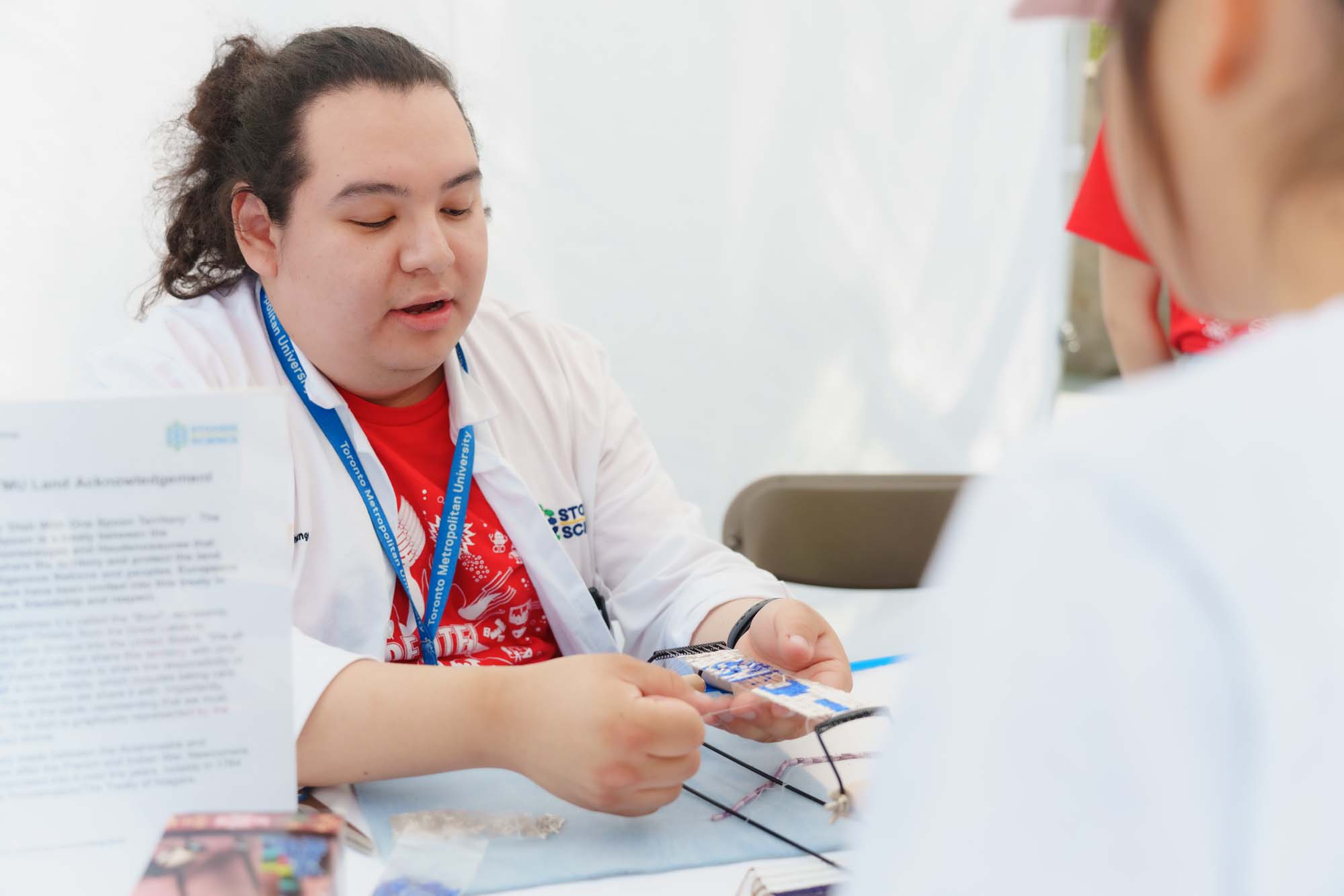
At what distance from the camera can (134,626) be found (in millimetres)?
602

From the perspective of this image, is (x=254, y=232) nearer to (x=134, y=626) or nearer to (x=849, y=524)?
(x=134, y=626)

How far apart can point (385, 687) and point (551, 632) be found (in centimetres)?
51

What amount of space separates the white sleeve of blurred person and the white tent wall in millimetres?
1969

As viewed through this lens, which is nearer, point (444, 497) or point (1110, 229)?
point (444, 497)

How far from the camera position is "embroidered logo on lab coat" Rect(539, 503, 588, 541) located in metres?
1.40

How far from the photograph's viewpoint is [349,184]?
1167 mm

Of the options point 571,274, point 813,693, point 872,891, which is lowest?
point 813,693

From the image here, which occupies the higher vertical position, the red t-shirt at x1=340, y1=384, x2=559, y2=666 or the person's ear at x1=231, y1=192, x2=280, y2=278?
the person's ear at x1=231, y1=192, x2=280, y2=278

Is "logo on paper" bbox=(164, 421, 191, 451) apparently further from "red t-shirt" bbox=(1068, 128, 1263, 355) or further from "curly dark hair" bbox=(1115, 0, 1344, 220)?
"red t-shirt" bbox=(1068, 128, 1263, 355)

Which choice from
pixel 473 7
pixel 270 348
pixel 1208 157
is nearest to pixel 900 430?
pixel 473 7

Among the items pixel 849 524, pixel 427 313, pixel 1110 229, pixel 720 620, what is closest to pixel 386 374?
pixel 427 313

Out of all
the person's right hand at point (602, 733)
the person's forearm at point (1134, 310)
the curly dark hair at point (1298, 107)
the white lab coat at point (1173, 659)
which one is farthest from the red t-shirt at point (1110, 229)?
the white lab coat at point (1173, 659)

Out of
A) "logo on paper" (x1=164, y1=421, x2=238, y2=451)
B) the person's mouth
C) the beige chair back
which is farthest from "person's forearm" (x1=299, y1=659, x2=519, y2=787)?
the beige chair back

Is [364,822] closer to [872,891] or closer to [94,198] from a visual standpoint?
[872,891]
